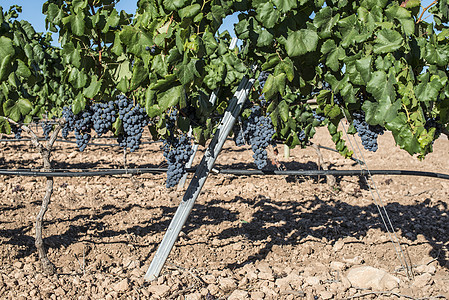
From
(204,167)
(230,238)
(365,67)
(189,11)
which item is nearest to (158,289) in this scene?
(204,167)

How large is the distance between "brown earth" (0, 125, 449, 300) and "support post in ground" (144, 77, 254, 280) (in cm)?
23

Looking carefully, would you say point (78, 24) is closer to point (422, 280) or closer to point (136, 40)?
point (136, 40)

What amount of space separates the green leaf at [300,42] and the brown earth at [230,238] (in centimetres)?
184

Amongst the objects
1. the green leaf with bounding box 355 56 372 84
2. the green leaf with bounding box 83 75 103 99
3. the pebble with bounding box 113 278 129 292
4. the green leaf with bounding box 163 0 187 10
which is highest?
the green leaf with bounding box 163 0 187 10

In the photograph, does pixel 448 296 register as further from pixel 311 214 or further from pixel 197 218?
pixel 197 218

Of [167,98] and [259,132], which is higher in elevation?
[167,98]

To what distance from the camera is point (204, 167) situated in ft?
9.61

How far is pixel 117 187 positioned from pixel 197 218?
192 centimetres

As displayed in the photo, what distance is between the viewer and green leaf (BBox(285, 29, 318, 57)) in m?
2.24

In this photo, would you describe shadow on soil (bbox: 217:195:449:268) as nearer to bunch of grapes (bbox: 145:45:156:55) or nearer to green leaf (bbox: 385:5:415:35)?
bunch of grapes (bbox: 145:45:156:55)

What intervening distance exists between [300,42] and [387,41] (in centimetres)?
46

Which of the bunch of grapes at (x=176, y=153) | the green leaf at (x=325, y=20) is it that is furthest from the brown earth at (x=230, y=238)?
the green leaf at (x=325, y=20)

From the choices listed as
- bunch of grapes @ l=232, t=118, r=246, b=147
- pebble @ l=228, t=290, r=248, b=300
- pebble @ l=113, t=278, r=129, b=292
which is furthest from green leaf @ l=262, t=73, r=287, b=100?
pebble @ l=113, t=278, r=129, b=292

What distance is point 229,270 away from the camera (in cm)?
356
